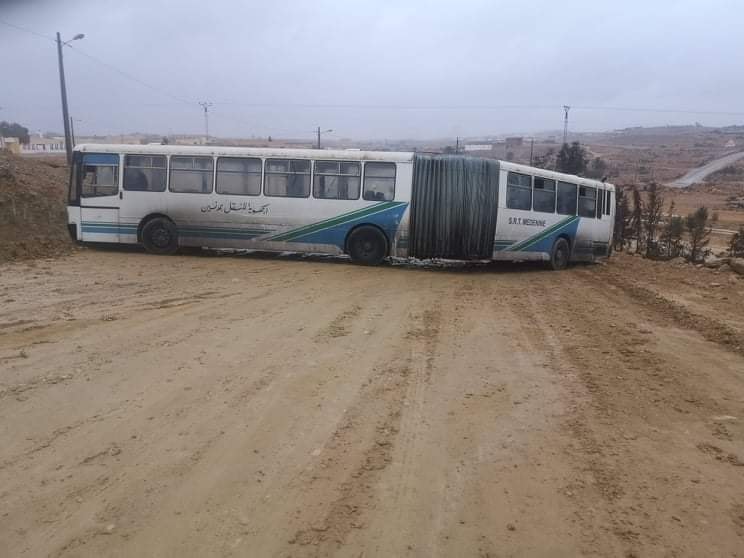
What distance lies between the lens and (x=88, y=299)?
8766mm

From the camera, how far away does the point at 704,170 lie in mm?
100438

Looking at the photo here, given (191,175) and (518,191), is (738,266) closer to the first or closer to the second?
(518,191)

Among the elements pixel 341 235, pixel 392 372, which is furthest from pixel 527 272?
pixel 392 372

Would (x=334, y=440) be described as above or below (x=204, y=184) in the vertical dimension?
below

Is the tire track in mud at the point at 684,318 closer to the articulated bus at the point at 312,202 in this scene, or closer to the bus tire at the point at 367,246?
the articulated bus at the point at 312,202

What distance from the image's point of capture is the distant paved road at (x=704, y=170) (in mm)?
85938

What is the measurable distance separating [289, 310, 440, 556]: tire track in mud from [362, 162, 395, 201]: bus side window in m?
8.03

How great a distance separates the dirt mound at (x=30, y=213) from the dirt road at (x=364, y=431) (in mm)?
5716

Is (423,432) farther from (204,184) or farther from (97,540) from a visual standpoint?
(204,184)

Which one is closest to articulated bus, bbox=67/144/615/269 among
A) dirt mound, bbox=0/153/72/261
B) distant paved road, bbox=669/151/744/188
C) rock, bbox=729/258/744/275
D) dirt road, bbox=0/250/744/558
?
dirt mound, bbox=0/153/72/261

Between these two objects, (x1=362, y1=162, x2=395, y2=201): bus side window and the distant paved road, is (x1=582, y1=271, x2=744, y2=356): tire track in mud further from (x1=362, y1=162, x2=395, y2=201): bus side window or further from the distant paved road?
the distant paved road

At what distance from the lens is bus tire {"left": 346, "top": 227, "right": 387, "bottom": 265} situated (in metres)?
14.0

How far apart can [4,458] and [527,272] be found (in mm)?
12142

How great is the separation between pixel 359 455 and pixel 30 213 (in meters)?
15.1
